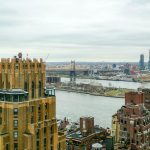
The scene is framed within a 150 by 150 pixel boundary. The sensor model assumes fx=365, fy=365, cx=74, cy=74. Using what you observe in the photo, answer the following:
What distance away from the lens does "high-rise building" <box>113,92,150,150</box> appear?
5131 centimetres

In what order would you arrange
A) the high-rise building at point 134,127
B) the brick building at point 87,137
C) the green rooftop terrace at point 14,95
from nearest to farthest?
the green rooftop terrace at point 14,95, the high-rise building at point 134,127, the brick building at point 87,137

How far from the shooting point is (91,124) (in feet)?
185

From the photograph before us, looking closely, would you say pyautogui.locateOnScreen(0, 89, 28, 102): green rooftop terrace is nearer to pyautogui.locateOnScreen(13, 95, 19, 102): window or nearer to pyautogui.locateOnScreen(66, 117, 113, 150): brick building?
pyautogui.locateOnScreen(13, 95, 19, 102): window

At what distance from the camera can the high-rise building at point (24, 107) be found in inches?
1046

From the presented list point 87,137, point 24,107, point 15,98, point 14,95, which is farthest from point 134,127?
point 14,95

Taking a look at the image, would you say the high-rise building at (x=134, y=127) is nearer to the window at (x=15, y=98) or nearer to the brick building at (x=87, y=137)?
the brick building at (x=87, y=137)

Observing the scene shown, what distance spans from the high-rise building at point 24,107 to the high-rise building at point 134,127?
81.0 feet

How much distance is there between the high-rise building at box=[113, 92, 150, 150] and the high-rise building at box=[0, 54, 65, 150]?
24.7 meters

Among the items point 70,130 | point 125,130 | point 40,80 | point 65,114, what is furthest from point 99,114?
point 40,80

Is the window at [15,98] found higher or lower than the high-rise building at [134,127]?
higher

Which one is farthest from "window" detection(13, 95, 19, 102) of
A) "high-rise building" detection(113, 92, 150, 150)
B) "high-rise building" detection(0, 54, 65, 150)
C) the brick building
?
"high-rise building" detection(113, 92, 150, 150)

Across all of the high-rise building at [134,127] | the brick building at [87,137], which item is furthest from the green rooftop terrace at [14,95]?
the high-rise building at [134,127]

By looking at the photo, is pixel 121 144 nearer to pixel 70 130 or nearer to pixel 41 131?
pixel 70 130

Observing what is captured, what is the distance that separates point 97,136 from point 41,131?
1189 inches
